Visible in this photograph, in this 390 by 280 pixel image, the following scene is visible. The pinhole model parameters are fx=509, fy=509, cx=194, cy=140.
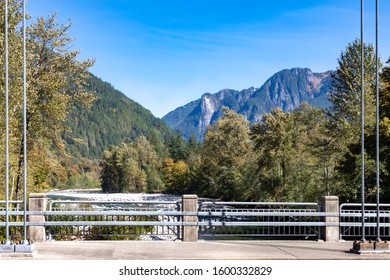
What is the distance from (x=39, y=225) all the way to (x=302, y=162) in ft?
115

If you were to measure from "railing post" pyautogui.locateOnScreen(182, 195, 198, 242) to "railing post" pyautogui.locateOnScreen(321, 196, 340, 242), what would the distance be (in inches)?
160

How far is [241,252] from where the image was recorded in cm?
1398

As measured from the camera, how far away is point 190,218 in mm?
15492

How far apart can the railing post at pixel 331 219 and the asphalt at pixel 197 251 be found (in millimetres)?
273

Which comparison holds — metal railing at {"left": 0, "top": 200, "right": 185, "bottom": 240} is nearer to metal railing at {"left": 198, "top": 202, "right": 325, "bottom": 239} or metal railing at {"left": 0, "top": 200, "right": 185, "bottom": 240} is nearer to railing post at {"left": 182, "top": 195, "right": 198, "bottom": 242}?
railing post at {"left": 182, "top": 195, "right": 198, "bottom": 242}

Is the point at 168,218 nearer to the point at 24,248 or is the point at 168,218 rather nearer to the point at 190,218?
the point at 190,218

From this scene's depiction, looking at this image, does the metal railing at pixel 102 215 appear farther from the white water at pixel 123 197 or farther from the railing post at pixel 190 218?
the white water at pixel 123 197

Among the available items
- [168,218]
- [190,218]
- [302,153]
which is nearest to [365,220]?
[190,218]

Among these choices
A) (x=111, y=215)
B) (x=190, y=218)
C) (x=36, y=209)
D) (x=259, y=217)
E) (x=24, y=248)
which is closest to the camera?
(x=24, y=248)

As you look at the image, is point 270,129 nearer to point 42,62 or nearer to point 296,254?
point 42,62

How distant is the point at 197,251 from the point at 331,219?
183 inches

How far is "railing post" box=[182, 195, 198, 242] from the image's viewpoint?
15500 mm
